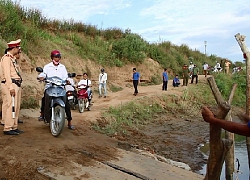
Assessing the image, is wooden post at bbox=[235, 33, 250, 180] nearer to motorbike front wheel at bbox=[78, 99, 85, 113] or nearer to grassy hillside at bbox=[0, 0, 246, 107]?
motorbike front wheel at bbox=[78, 99, 85, 113]

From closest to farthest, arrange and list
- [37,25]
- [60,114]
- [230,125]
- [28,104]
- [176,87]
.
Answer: [230,125]
[60,114]
[28,104]
[37,25]
[176,87]

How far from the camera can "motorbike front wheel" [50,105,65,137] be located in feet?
22.2

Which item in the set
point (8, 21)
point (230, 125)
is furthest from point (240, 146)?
point (8, 21)

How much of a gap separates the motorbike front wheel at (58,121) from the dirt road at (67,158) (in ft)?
0.52

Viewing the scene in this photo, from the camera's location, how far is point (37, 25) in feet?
62.7

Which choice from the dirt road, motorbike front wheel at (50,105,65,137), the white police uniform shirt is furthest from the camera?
the white police uniform shirt

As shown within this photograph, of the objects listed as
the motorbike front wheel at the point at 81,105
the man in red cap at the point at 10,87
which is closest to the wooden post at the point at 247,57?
the man in red cap at the point at 10,87

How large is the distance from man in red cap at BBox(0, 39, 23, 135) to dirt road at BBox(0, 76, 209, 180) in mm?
299

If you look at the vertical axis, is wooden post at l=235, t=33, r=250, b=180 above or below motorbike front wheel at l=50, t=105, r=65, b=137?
above

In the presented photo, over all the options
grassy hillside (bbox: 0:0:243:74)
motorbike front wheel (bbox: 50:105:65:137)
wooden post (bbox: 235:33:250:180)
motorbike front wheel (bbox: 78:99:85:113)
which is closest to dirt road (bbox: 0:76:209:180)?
motorbike front wheel (bbox: 50:105:65:137)

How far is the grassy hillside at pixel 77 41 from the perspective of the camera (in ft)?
49.4

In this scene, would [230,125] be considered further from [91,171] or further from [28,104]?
[28,104]

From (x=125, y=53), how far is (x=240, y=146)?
1335cm

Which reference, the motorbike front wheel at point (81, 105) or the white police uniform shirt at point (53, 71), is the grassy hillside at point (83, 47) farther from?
the white police uniform shirt at point (53, 71)
